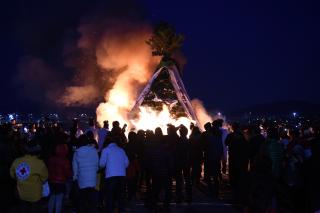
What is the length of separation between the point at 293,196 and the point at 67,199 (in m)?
5.73

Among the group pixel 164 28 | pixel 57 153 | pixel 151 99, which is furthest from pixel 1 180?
pixel 164 28

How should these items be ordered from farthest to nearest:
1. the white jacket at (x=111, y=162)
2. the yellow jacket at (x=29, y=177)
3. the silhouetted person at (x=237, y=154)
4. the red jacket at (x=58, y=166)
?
the silhouetted person at (x=237, y=154) < the white jacket at (x=111, y=162) < the red jacket at (x=58, y=166) < the yellow jacket at (x=29, y=177)

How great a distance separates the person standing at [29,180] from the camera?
8.40m

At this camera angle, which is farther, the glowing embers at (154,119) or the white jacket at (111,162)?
the glowing embers at (154,119)

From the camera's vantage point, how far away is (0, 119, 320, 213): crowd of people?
8.51m

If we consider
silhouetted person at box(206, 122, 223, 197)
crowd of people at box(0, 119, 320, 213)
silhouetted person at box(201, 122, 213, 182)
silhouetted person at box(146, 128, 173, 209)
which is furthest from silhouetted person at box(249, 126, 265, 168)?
silhouetted person at box(146, 128, 173, 209)

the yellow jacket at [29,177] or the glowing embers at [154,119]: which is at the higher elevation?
the glowing embers at [154,119]

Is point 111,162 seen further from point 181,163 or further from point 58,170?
point 181,163

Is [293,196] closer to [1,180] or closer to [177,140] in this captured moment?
[177,140]

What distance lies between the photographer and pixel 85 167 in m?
9.59

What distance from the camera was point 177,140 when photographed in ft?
40.5

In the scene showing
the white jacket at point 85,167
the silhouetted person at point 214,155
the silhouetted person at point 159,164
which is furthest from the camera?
the silhouetted person at point 214,155

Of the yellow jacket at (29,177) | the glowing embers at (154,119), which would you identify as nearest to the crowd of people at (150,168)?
the yellow jacket at (29,177)

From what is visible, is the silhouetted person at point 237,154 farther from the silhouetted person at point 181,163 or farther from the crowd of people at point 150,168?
the silhouetted person at point 181,163
